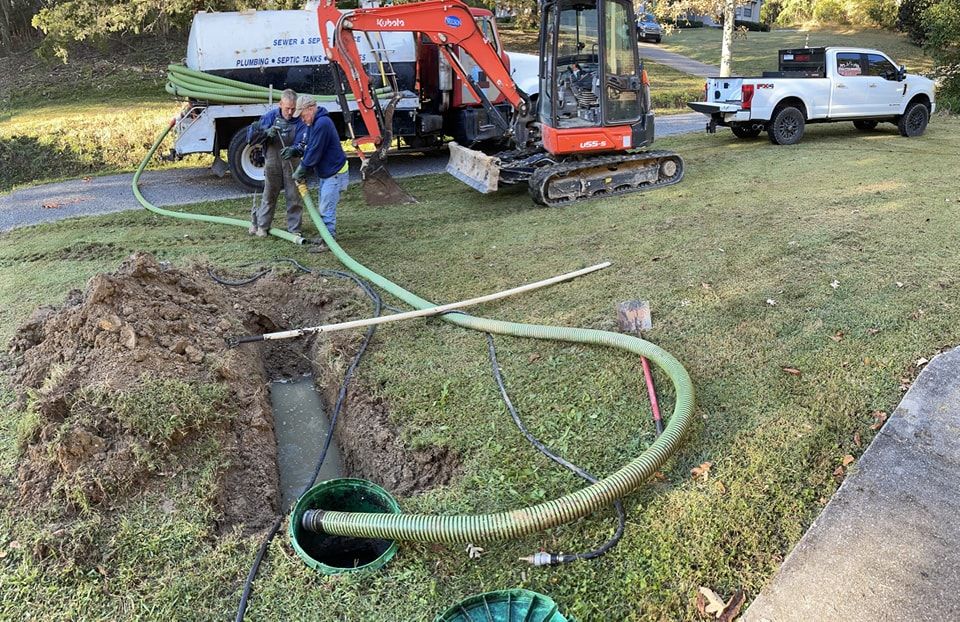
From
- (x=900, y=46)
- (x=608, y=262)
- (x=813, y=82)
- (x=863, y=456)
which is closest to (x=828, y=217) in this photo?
(x=608, y=262)

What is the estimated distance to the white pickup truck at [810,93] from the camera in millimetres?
11938

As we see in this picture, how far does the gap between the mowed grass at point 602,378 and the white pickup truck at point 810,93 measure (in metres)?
3.34

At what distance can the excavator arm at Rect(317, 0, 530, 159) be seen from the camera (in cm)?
862

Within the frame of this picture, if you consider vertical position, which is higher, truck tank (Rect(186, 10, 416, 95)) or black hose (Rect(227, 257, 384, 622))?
truck tank (Rect(186, 10, 416, 95))

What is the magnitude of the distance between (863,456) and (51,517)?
4.32m

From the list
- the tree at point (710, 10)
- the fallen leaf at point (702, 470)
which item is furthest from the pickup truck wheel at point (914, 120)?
the fallen leaf at point (702, 470)

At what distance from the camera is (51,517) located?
11.9 ft

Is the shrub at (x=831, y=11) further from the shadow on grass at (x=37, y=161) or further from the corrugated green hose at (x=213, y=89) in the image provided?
the shadow on grass at (x=37, y=161)

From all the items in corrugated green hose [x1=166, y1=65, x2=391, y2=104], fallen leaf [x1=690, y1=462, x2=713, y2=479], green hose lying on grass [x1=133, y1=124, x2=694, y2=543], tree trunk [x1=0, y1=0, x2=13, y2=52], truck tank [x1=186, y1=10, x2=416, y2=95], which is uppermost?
tree trunk [x1=0, y1=0, x2=13, y2=52]

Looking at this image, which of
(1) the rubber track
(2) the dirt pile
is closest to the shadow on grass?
(2) the dirt pile

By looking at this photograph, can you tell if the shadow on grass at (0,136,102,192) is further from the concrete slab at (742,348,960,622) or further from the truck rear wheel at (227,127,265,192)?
the concrete slab at (742,348,960,622)

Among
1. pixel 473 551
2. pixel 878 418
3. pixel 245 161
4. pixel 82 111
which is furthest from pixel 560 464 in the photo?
pixel 82 111

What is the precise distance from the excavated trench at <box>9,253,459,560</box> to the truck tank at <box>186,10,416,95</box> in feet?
20.2

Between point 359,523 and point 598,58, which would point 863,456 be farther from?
point 598,58
